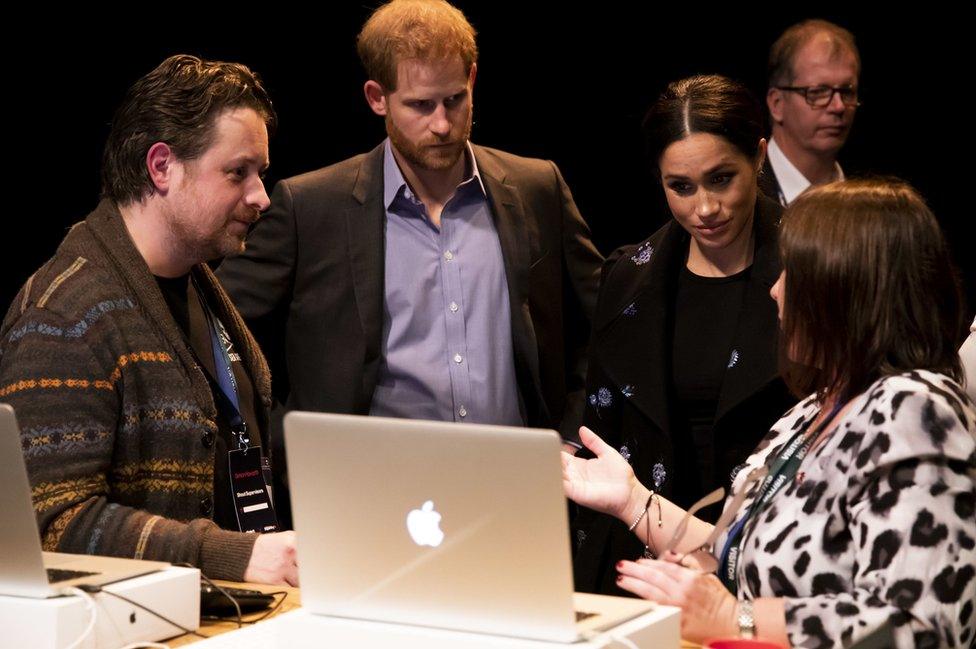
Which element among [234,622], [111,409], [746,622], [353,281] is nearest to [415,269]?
[353,281]

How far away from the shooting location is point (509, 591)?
66.6 inches

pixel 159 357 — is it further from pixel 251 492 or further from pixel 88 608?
pixel 88 608

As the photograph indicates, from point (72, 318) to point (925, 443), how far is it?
1.55 metres

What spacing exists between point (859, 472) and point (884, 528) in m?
0.10

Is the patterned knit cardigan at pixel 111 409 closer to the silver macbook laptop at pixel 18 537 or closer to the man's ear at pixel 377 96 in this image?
the silver macbook laptop at pixel 18 537

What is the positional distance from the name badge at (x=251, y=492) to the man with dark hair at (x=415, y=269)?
85 cm

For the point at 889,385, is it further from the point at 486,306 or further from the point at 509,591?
the point at 486,306

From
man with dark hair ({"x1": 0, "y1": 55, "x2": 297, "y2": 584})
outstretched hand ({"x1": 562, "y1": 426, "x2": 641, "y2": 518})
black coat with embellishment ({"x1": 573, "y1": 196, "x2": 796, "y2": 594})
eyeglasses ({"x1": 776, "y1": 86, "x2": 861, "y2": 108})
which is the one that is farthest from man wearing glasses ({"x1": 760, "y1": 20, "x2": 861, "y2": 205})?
man with dark hair ({"x1": 0, "y1": 55, "x2": 297, "y2": 584})

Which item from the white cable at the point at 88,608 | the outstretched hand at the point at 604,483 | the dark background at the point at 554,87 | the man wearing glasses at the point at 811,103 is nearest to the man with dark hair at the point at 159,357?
the white cable at the point at 88,608

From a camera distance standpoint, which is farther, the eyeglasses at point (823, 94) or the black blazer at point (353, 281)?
the eyeglasses at point (823, 94)

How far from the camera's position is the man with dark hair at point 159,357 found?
7.86 feet

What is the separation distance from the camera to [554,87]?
4.99 metres

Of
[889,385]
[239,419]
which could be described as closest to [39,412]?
[239,419]

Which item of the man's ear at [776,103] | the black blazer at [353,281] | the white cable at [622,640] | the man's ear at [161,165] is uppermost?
the man's ear at [776,103]
